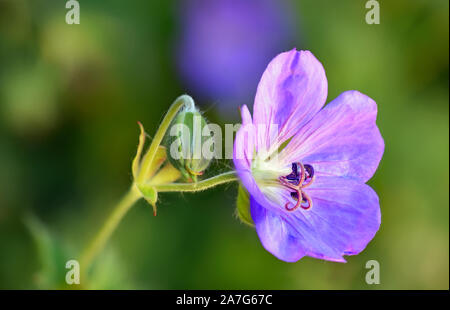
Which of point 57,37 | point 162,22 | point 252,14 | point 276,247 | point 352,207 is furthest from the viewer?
point 252,14

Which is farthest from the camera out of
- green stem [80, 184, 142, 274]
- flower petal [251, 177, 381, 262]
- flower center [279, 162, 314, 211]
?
green stem [80, 184, 142, 274]

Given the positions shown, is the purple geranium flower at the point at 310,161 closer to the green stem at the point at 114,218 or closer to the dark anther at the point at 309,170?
the dark anther at the point at 309,170

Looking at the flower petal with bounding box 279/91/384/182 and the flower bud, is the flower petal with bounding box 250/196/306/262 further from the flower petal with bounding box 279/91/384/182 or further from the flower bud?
the flower petal with bounding box 279/91/384/182

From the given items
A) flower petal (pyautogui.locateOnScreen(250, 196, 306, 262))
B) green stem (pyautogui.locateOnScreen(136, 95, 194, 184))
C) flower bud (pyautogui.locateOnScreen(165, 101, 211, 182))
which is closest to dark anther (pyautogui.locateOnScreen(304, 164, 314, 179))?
flower petal (pyautogui.locateOnScreen(250, 196, 306, 262))


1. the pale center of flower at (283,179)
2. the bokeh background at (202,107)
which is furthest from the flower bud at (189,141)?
the bokeh background at (202,107)

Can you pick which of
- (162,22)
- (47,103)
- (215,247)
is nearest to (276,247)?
(215,247)

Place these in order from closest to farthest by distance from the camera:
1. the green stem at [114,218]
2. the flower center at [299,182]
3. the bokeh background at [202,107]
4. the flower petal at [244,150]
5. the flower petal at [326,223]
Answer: the flower petal at [244,150] < the flower petal at [326,223] < the flower center at [299,182] < the green stem at [114,218] < the bokeh background at [202,107]

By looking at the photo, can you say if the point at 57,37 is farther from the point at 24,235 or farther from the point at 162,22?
the point at 24,235
